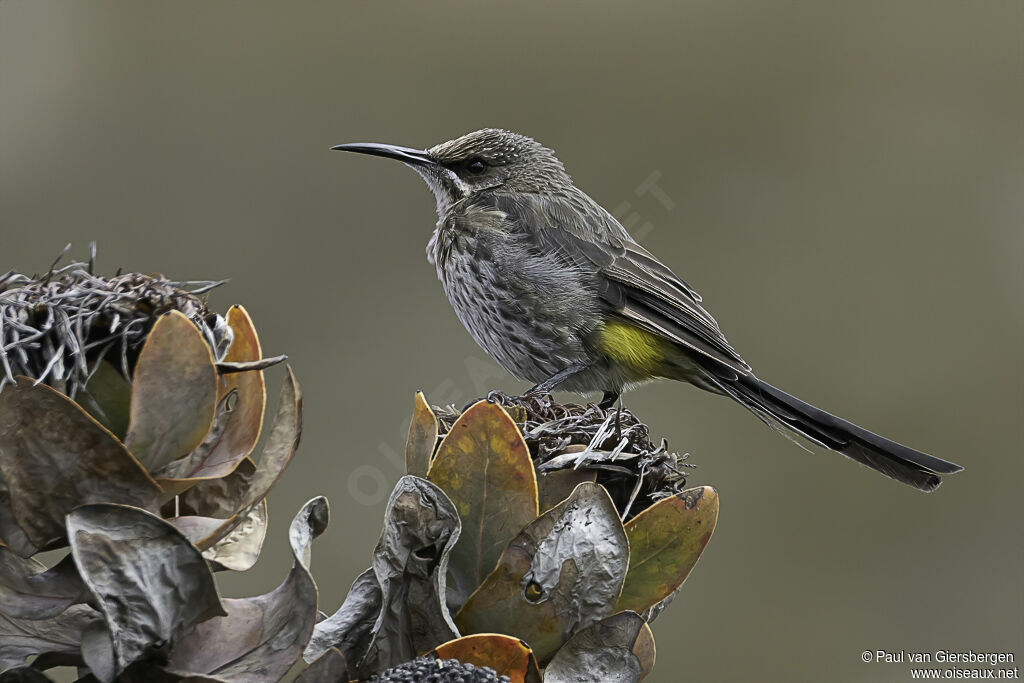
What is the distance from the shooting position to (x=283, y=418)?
1.38m

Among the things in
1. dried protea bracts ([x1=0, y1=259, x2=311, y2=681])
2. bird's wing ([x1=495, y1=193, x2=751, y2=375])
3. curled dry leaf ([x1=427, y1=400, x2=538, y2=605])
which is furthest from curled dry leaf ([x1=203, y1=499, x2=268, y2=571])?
bird's wing ([x1=495, y1=193, x2=751, y2=375])

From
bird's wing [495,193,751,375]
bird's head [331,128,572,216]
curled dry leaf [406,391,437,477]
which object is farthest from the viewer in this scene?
bird's head [331,128,572,216]

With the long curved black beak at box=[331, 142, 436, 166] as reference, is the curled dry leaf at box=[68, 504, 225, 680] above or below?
below

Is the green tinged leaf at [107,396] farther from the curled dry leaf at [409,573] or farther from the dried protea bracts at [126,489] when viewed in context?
the curled dry leaf at [409,573]

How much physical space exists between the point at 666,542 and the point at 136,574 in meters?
0.71

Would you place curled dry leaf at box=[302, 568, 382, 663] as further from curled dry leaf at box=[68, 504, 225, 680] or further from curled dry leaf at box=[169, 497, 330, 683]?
curled dry leaf at box=[68, 504, 225, 680]

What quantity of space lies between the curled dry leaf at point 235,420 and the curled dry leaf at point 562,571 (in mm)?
378

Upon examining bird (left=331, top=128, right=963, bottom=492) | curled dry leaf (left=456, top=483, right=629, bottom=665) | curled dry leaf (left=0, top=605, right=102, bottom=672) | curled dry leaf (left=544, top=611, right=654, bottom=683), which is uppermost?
bird (left=331, top=128, right=963, bottom=492)

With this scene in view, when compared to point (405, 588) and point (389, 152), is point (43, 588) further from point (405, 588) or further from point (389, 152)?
point (389, 152)

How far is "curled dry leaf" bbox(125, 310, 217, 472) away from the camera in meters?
1.23

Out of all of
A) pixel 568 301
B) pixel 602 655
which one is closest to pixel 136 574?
pixel 602 655

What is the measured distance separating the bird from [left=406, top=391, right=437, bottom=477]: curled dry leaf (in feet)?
4.17

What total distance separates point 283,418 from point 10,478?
1.15 ft

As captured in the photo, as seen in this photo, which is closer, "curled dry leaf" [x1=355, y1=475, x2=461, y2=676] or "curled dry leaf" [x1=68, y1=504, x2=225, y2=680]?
"curled dry leaf" [x1=68, y1=504, x2=225, y2=680]
